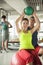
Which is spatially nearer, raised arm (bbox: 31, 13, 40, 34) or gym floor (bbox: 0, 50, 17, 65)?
raised arm (bbox: 31, 13, 40, 34)

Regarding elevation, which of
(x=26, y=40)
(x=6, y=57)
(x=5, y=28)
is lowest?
(x=6, y=57)

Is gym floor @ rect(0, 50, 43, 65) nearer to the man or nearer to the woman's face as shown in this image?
the man

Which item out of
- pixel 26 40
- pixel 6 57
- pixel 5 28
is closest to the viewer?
pixel 26 40

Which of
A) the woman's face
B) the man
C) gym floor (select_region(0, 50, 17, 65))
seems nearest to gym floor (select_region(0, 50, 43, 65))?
gym floor (select_region(0, 50, 17, 65))

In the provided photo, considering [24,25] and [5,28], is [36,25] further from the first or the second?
[5,28]

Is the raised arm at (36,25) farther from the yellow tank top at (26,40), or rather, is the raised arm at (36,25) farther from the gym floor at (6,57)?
the gym floor at (6,57)

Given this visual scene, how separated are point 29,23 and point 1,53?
60cm

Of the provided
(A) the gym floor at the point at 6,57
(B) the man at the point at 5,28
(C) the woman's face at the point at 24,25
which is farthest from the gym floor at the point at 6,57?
(C) the woman's face at the point at 24,25

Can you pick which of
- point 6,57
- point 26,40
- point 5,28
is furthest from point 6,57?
point 26,40

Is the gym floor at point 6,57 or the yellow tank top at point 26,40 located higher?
the yellow tank top at point 26,40

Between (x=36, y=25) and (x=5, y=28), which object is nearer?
(x=36, y=25)

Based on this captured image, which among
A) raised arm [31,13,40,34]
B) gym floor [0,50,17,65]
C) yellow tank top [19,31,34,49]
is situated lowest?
gym floor [0,50,17,65]

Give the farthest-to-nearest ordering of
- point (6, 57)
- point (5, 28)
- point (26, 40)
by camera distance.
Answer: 1. point (6, 57)
2. point (5, 28)
3. point (26, 40)

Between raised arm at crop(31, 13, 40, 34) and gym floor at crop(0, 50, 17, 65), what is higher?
raised arm at crop(31, 13, 40, 34)
